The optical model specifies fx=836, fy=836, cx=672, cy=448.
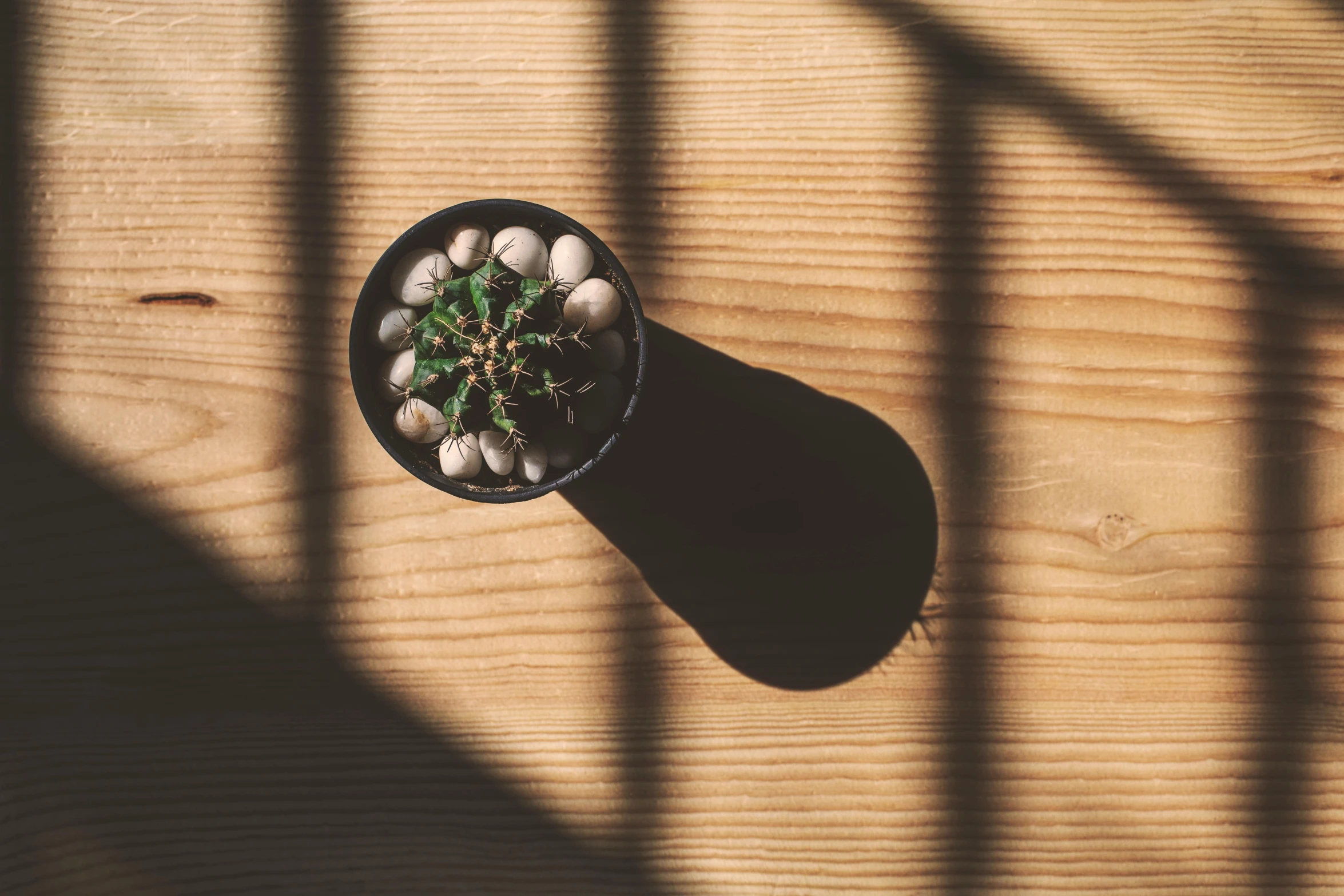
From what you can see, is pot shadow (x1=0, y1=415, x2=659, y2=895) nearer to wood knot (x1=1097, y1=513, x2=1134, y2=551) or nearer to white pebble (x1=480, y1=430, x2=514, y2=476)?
white pebble (x1=480, y1=430, x2=514, y2=476)

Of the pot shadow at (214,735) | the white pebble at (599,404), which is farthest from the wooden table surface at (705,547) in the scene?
the white pebble at (599,404)

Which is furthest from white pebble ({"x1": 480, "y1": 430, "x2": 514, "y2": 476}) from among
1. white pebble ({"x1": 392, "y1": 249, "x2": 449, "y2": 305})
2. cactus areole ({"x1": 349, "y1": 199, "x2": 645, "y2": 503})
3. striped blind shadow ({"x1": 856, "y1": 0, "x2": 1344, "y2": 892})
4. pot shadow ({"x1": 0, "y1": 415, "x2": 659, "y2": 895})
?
striped blind shadow ({"x1": 856, "y1": 0, "x2": 1344, "y2": 892})

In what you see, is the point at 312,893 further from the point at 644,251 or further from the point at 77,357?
the point at 644,251

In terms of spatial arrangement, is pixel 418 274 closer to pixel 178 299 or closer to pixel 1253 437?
pixel 178 299

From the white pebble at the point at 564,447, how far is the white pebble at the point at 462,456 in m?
0.05

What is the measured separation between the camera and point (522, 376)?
51 centimetres

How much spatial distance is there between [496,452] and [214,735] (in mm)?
377

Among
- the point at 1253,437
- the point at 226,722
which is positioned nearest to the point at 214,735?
the point at 226,722

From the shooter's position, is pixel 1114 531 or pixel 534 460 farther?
pixel 1114 531

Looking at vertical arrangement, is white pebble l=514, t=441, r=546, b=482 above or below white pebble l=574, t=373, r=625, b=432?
below

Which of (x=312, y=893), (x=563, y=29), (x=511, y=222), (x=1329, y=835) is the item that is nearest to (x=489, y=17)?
(x=563, y=29)

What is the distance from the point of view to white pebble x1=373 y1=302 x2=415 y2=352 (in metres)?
0.57

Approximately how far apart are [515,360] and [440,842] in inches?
17.3

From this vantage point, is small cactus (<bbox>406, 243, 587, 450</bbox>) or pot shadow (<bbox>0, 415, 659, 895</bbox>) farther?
pot shadow (<bbox>0, 415, 659, 895</bbox>)
